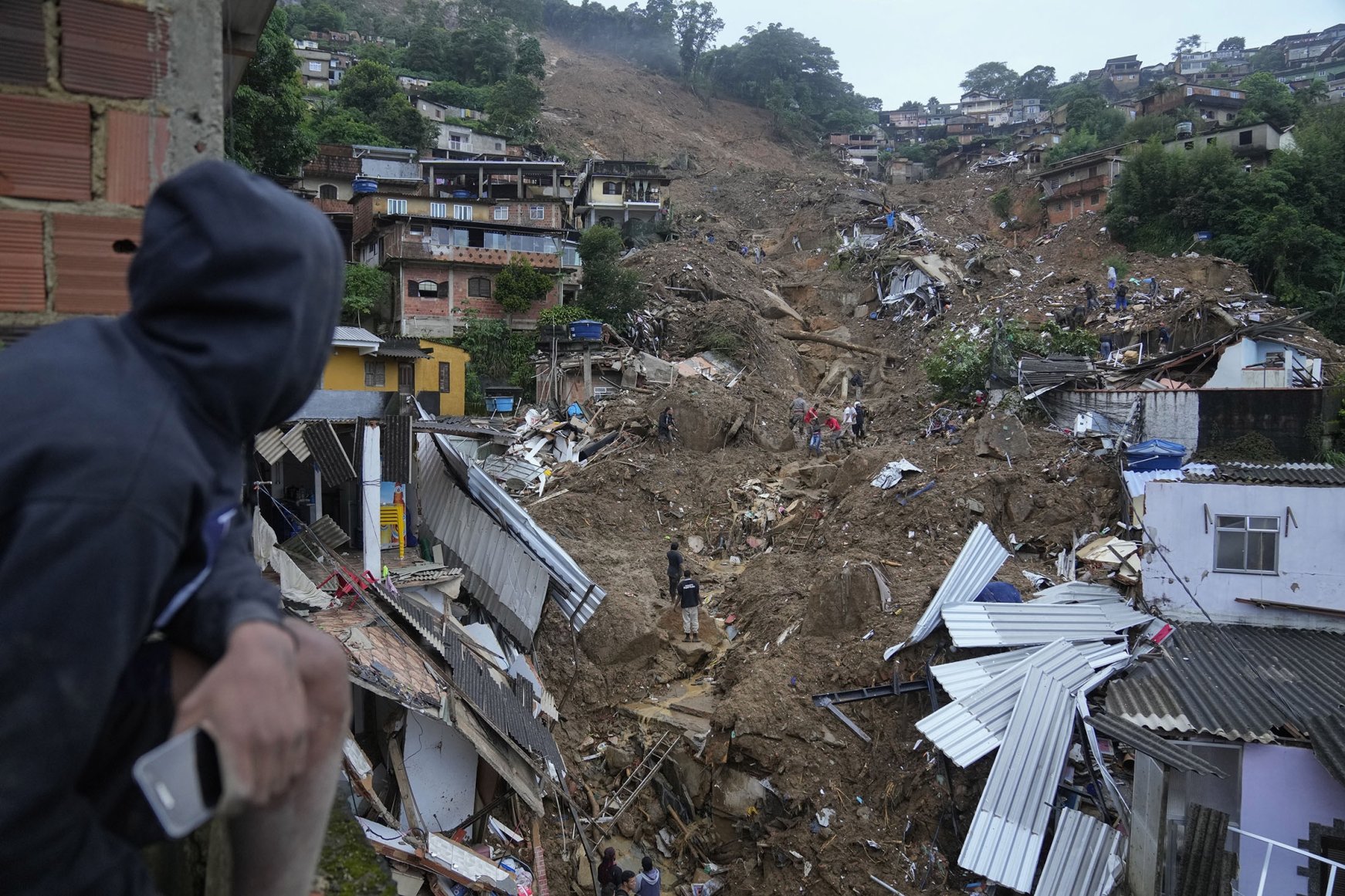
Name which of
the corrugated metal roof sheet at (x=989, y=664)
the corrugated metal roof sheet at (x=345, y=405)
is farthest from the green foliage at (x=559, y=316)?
the corrugated metal roof sheet at (x=989, y=664)

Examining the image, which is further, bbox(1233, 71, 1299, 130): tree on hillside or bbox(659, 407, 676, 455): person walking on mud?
bbox(1233, 71, 1299, 130): tree on hillside

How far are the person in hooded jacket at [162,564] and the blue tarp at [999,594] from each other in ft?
38.0

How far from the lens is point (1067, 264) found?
108 feet

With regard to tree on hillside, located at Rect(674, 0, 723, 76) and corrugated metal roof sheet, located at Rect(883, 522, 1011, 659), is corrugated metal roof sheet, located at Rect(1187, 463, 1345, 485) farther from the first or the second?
tree on hillside, located at Rect(674, 0, 723, 76)

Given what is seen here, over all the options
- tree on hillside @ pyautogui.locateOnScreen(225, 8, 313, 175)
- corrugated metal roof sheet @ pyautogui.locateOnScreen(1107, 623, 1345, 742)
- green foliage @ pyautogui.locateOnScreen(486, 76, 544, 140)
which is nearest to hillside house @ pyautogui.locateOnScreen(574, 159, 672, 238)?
green foliage @ pyautogui.locateOnScreen(486, 76, 544, 140)

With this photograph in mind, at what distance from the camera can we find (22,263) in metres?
2.00

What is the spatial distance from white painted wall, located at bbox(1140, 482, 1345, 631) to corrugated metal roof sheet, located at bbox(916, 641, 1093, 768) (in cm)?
190

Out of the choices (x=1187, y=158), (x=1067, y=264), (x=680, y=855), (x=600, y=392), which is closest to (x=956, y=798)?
(x=680, y=855)

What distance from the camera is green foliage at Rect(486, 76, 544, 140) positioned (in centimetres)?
4847

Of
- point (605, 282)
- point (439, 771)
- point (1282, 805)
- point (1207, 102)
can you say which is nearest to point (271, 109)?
point (605, 282)

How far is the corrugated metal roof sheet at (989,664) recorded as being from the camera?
9.98 metres

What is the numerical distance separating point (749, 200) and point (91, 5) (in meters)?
51.3

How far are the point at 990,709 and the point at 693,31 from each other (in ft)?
246

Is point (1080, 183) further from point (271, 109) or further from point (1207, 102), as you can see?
point (271, 109)
